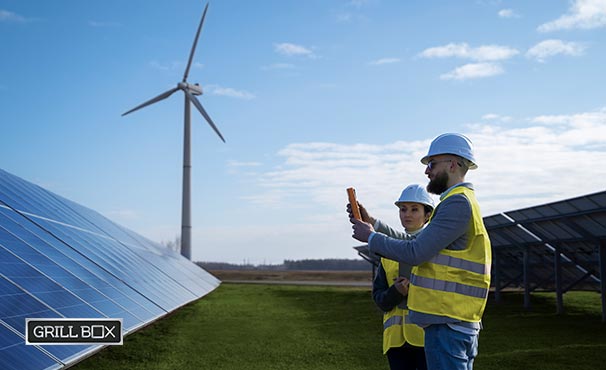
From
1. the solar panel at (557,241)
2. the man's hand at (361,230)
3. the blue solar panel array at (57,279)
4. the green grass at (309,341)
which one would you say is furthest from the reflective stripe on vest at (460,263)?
the solar panel at (557,241)

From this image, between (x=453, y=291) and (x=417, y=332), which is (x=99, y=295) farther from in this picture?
(x=453, y=291)

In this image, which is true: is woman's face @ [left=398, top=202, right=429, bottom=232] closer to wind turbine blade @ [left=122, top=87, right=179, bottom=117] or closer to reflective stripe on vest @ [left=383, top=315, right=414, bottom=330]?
reflective stripe on vest @ [left=383, top=315, right=414, bottom=330]

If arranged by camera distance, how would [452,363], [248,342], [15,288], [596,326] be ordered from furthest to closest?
[596,326] → [248,342] → [15,288] → [452,363]

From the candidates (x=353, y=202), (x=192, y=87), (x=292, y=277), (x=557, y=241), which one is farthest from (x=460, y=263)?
(x=292, y=277)

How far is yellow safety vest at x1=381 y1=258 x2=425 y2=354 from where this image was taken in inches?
217

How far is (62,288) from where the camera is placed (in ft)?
37.7

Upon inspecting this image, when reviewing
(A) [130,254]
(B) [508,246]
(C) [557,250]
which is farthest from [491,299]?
(A) [130,254]

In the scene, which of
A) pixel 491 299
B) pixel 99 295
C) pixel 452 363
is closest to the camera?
pixel 452 363

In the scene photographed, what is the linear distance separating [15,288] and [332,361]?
6269 millimetres

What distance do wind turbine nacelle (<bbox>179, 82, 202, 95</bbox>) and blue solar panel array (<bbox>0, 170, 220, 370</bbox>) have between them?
30.9m

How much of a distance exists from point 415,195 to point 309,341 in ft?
31.4

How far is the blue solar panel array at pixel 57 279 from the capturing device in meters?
8.82

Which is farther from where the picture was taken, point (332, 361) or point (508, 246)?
point (508, 246)

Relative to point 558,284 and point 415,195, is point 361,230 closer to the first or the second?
point 415,195
